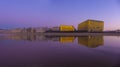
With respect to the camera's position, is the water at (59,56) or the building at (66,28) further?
the building at (66,28)

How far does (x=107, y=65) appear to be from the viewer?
344 inches

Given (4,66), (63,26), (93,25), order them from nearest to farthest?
(4,66) < (93,25) < (63,26)

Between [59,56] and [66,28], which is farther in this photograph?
[66,28]

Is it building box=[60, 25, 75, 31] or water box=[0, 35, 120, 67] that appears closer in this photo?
water box=[0, 35, 120, 67]

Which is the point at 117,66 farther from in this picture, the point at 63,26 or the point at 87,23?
the point at 63,26

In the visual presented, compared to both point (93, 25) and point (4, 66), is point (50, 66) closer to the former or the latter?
point (4, 66)

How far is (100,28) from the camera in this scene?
86.4 meters

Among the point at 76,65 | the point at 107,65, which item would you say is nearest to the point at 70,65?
the point at 76,65

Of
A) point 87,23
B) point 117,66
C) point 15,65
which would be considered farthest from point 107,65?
point 87,23

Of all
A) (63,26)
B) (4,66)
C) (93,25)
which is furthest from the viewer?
(63,26)

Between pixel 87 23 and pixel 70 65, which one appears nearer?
pixel 70 65

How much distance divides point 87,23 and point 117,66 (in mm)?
77997

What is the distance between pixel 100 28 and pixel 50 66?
264 ft

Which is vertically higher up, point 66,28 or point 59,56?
point 66,28
